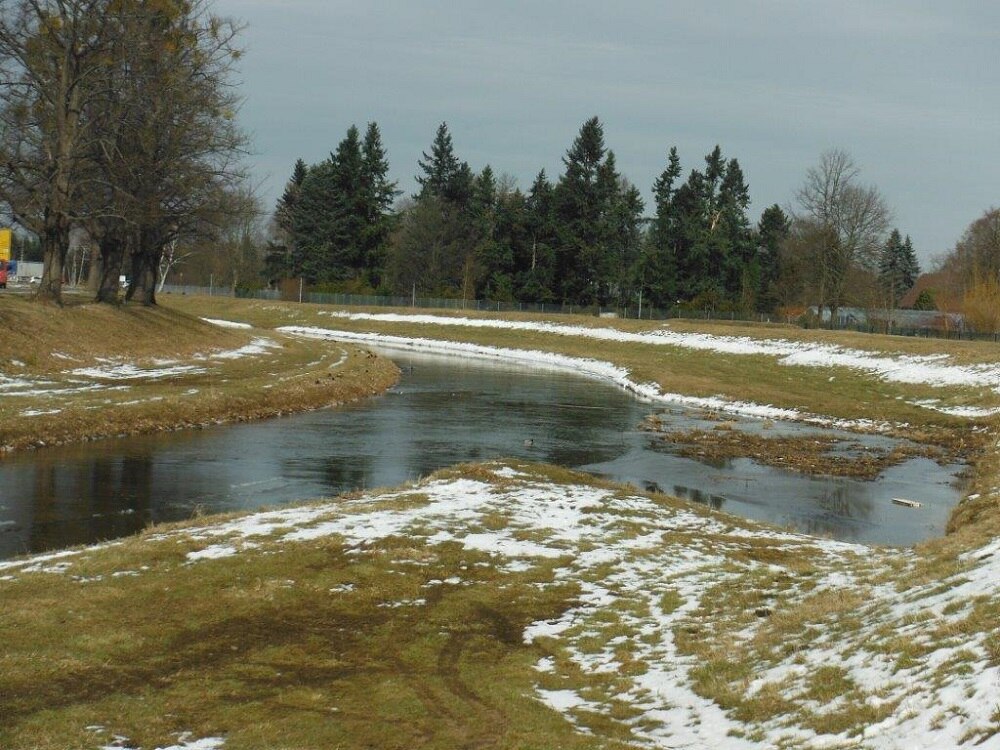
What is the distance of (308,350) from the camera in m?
55.9

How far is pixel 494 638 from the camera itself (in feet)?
37.7

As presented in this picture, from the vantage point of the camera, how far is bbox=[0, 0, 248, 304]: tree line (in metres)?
41.4

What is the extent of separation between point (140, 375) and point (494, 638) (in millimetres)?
29056

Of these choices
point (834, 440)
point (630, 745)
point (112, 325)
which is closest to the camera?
point (630, 745)

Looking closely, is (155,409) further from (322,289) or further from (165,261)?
(165,261)

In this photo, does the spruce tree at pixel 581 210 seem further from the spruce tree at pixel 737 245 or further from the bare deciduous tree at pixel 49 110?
the bare deciduous tree at pixel 49 110

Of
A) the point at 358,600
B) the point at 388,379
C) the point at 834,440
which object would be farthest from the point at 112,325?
the point at 358,600

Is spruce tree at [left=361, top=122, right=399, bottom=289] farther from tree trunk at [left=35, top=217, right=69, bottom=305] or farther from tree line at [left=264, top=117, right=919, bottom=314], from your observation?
tree trunk at [left=35, top=217, right=69, bottom=305]

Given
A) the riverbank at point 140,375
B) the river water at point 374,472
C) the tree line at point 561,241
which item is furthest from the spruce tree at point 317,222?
the river water at point 374,472

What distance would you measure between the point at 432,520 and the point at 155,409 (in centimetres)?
1567

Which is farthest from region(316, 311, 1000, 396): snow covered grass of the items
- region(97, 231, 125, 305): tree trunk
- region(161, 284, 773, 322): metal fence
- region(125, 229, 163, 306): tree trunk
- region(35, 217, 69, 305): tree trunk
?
region(35, 217, 69, 305): tree trunk

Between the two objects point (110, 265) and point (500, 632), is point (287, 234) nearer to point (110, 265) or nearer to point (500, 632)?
point (110, 265)

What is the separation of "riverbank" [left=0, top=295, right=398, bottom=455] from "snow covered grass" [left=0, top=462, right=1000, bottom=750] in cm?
1319

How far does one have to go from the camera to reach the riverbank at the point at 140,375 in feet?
88.9
